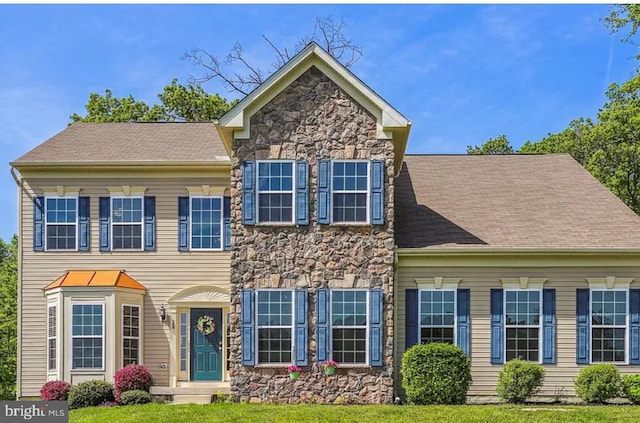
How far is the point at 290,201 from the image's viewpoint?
1691cm

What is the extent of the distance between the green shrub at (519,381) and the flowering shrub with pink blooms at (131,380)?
792 cm

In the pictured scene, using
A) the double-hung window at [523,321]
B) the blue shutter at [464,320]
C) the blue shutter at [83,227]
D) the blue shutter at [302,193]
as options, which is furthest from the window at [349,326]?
the blue shutter at [83,227]

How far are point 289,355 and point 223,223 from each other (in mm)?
3914

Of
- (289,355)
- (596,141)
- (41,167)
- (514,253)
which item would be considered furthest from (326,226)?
(596,141)

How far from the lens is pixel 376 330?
16547mm

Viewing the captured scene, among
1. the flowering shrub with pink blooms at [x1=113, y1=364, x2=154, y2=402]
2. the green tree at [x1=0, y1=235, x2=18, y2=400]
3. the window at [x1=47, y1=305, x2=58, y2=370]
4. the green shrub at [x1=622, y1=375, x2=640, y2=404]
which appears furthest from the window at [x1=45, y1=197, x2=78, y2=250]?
the green tree at [x1=0, y1=235, x2=18, y2=400]

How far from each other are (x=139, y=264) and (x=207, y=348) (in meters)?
2.65

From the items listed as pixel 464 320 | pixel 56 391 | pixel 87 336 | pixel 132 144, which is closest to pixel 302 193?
pixel 464 320

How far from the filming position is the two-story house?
1669 cm

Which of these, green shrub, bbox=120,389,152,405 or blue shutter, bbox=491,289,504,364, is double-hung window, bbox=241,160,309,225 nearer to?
green shrub, bbox=120,389,152,405

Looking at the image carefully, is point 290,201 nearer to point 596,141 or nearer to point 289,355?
point 289,355

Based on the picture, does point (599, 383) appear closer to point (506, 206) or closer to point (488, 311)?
point (488, 311)

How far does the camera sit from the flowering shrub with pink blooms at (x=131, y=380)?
17000 mm

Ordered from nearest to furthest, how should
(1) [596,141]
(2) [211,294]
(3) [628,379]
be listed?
(3) [628,379]
(2) [211,294]
(1) [596,141]
